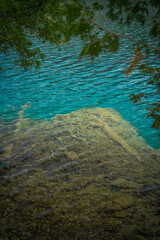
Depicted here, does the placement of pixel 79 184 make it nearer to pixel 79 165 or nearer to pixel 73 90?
pixel 79 165

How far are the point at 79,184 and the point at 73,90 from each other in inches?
427

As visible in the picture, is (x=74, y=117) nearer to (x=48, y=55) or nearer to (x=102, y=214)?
(x=102, y=214)

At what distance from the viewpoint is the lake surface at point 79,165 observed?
3619mm

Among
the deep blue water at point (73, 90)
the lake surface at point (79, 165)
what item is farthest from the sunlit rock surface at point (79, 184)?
the deep blue water at point (73, 90)

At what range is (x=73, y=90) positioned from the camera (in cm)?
1492

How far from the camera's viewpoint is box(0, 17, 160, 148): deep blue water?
1140 cm

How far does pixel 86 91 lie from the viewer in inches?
571

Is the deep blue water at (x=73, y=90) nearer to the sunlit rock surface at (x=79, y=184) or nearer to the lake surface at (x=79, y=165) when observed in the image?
the lake surface at (x=79, y=165)

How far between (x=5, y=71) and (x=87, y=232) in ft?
69.6

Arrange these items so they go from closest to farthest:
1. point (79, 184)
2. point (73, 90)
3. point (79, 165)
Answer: point (79, 184) < point (79, 165) < point (73, 90)

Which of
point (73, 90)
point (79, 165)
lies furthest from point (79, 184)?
point (73, 90)

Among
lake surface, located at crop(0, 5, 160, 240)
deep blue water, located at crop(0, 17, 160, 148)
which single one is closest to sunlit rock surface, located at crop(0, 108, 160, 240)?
lake surface, located at crop(0, 5, 160, 240)

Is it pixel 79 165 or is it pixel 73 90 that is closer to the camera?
pixel 79 165

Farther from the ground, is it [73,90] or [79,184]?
[79,184]
